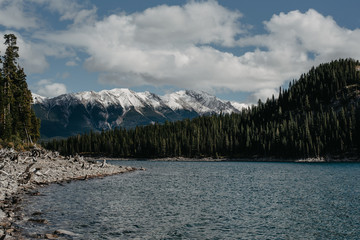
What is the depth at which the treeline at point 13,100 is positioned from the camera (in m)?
85.5

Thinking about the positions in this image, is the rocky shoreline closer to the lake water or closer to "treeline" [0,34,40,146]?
the lake water

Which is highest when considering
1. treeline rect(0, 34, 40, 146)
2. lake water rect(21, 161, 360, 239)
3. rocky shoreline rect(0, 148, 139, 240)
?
treeline rect(0, 34, 40, 146)

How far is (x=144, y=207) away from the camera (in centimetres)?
3572

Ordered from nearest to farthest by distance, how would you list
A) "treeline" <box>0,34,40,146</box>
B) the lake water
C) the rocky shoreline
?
the rocky shoreline < the lake water < "treeline" <box>0,34,40,146</box>

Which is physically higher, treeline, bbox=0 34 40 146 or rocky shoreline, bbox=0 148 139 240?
treeline, bbox=0 34 40 146

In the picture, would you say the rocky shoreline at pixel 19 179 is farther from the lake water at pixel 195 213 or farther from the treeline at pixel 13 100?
the treeline at pixel 13 100

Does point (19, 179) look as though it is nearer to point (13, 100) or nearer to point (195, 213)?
point (195, 213)

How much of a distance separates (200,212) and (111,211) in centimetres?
959

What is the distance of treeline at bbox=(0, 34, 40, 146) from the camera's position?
85.5m

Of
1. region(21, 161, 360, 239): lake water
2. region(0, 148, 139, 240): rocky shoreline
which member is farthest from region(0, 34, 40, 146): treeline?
region(21, 161, 360, 239): lake water

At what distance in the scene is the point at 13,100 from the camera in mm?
94500

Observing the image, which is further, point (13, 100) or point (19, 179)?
point (13, 100)

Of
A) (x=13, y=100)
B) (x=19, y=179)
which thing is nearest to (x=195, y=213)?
(x=19, y=179)

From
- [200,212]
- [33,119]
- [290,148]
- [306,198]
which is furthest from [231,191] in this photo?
[290,148]
